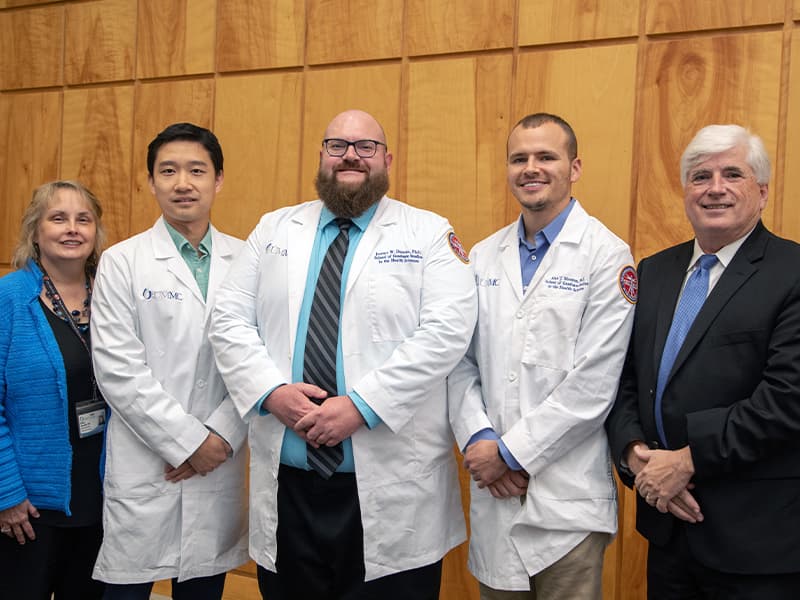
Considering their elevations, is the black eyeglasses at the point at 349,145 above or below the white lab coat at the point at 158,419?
above

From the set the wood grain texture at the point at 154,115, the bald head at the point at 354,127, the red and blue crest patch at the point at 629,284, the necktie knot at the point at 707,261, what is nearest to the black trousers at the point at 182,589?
the bald head at the point at 354,127

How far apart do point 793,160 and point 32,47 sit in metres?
4.33

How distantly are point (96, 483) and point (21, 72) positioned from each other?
3293mm

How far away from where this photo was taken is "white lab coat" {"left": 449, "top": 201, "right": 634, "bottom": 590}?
86.4 inches

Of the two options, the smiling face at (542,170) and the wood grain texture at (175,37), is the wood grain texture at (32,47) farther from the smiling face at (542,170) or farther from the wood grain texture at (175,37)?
the smiling face at (542,170)

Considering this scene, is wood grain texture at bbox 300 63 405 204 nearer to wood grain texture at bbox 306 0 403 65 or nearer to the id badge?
wood grain texture at bbox 306 0 403 65

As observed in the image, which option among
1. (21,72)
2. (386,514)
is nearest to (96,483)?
(386,514)

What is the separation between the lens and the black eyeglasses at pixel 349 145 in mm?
2496

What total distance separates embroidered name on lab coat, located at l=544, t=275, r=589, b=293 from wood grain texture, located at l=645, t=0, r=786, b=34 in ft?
4.57

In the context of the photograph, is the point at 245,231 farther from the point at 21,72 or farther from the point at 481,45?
the point at 21,72

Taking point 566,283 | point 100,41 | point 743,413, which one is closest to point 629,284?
point 566,283

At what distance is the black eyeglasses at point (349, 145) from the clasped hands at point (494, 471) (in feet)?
3.30

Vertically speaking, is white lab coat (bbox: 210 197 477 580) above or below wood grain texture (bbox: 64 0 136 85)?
below

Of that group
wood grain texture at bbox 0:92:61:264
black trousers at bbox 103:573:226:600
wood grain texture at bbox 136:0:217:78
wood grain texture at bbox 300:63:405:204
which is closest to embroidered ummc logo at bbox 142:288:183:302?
black trousers at bbox 103:573:226:600
